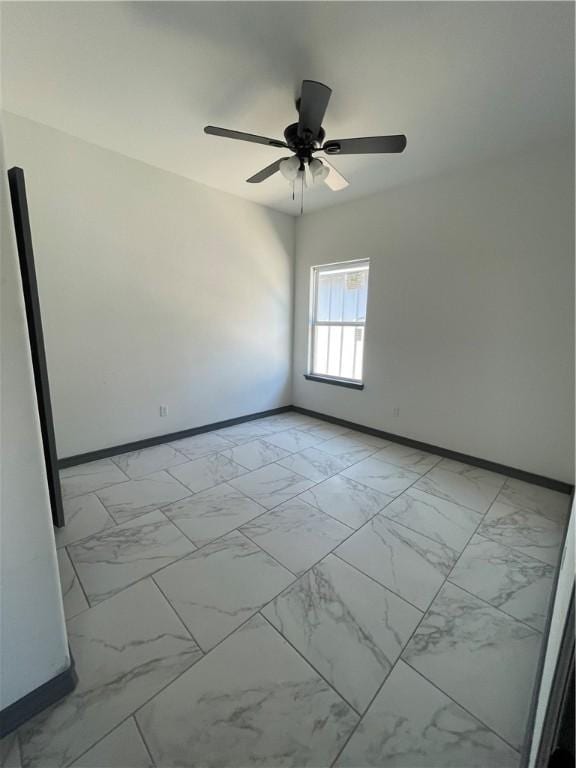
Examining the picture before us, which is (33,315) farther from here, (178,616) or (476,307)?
(476,307)

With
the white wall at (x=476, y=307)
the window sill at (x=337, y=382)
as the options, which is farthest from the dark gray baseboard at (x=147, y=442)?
the white wall at (x=476, y=307)

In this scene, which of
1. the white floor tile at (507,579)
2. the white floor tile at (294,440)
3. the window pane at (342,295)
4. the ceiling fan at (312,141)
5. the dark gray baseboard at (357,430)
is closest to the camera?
the white floor tile at (507,579)

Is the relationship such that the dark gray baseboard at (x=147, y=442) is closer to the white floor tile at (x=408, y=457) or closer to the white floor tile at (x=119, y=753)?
the white floor tile at (x=408, y=457)

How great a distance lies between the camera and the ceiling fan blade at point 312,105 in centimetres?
151

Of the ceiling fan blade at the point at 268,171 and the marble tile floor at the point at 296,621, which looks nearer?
the marble tile floor at the point at 296,621

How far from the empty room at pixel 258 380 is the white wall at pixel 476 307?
2 cm

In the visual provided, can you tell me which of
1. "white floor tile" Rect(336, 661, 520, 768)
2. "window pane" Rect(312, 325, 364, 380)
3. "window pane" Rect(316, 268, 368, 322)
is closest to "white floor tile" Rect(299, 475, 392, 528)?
"white floor tile" Rect(336, 661, 520, 768)

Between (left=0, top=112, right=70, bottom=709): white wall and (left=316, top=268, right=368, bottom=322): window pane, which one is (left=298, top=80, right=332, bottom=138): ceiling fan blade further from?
(left=316, top=268, right=368, bottom=322): window pane

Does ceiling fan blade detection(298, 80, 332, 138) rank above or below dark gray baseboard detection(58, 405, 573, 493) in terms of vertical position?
above

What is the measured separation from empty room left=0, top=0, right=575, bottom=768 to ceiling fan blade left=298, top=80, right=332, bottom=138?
0.9 inches

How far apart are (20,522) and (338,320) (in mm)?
3669

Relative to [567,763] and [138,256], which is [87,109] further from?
[567,763]

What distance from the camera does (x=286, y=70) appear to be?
5.73ft

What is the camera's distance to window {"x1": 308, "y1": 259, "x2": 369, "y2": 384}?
12.5ft
